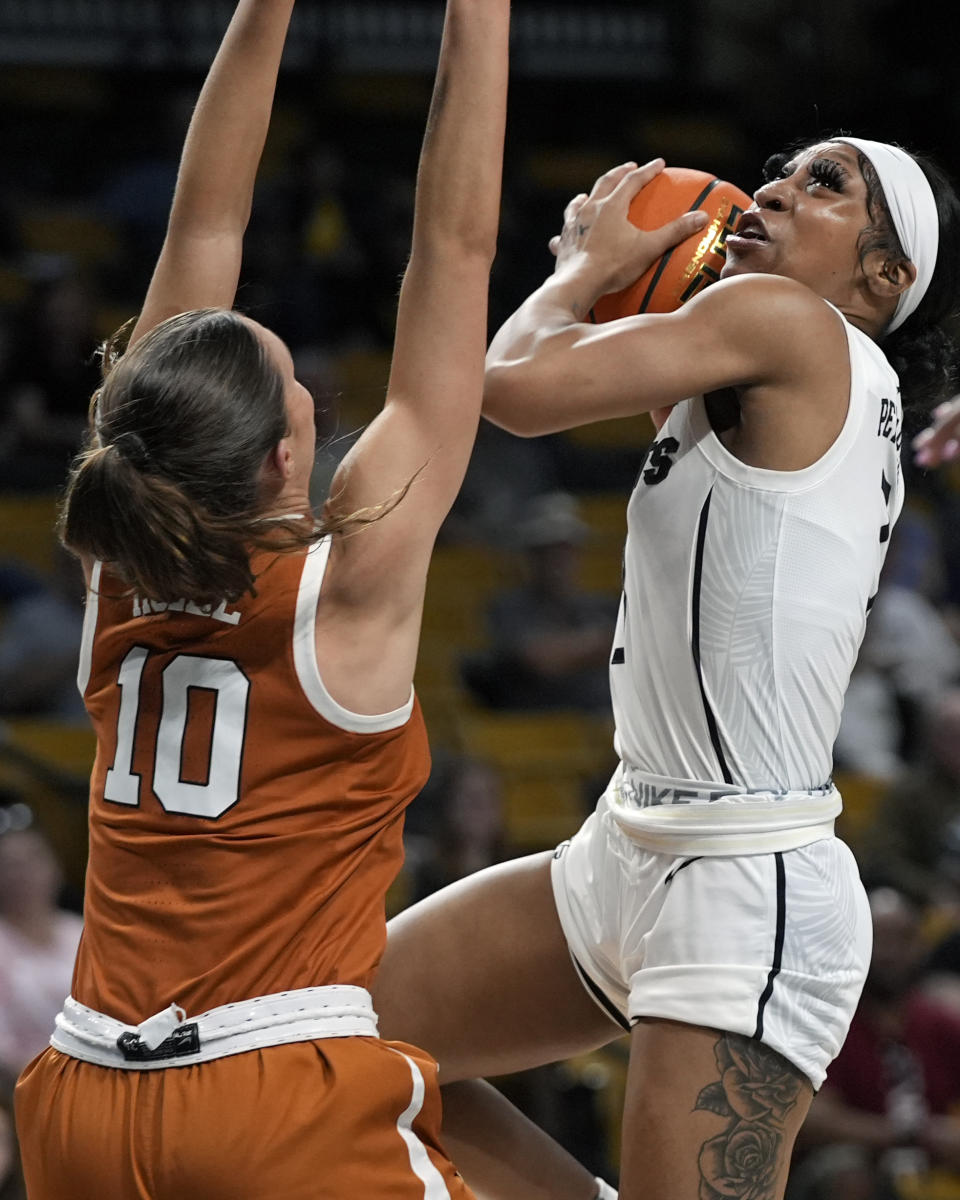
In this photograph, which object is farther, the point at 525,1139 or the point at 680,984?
the point at 525,1139

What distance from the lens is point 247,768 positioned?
209cm

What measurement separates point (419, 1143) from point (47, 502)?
6.16 metres

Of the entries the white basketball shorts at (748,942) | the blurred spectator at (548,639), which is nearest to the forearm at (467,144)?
the white basketball shorts at (748,942)

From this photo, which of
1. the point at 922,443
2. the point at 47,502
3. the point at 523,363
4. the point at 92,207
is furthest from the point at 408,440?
the point at 92,207

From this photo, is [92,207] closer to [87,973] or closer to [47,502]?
[47,502]

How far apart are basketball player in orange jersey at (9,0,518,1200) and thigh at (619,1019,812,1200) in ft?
1.31

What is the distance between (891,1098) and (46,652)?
3.51 m

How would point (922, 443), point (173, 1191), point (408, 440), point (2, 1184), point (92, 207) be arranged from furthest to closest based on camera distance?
point (92, 207) < point (2, 1184) < point (922, 443) < point (408, 440) < point (173, 1191)

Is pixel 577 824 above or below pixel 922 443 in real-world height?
below

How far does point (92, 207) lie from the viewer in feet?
33.1

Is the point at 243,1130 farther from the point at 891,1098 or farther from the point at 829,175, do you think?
the point at 891,1098

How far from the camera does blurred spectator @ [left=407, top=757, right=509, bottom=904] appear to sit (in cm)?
567

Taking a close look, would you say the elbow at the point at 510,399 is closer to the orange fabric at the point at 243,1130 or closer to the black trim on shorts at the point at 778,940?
the black trim on shorts at the point at 778,940

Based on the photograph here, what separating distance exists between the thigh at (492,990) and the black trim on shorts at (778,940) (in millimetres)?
400
